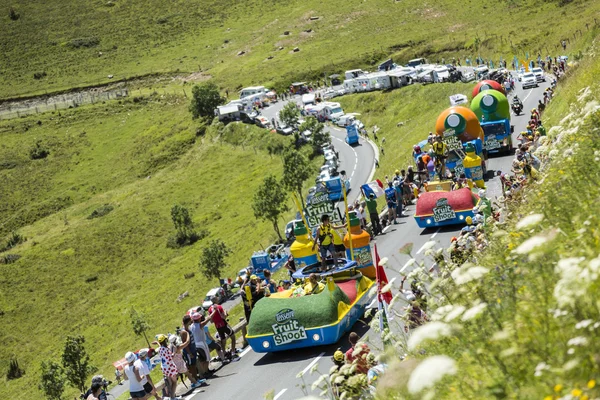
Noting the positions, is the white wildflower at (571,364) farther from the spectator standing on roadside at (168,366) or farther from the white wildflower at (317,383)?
the spectator standing on roadside at (168,366)

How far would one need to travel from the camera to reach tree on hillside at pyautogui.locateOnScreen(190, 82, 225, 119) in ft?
398

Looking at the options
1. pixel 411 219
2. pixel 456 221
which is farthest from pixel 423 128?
pixel 456 221

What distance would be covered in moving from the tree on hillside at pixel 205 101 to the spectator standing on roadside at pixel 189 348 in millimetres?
103137

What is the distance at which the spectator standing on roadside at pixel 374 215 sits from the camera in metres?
30.8

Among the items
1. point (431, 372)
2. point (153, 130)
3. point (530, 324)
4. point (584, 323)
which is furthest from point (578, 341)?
point (153, 130)

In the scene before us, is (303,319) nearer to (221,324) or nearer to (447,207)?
(221,324)

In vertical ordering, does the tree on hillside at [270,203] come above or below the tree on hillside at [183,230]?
above

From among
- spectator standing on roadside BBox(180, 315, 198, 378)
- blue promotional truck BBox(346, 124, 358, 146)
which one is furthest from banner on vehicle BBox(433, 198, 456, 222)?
blue promotional truck BBox(346, 124, 358, 146)

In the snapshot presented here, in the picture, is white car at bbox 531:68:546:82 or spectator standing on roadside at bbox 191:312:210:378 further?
white car at bbox 531:68:546:82

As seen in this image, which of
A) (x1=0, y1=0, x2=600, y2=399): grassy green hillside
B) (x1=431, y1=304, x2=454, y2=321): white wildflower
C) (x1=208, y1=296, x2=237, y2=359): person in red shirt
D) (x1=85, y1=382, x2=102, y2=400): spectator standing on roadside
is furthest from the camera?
(x1=0, y1=0, x2=600, y2=399): grassy green hillside

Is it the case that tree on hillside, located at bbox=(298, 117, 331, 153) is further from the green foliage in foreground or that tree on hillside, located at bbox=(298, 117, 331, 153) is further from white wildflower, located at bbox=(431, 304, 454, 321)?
white wildflower, located at bbox=(431, 304, 454, 321)

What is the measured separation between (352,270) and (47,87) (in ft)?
493

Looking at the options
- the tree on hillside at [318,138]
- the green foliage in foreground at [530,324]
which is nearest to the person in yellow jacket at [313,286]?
the green foliage in foreground at [530,324]

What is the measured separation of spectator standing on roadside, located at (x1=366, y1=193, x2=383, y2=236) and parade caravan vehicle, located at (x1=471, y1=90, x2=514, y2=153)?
10.2m
